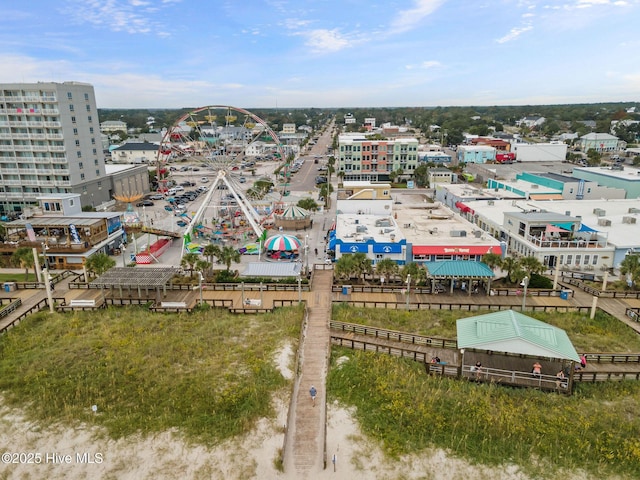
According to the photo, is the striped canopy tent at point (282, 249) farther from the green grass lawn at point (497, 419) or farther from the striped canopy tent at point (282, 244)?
the green grass lawn at point (497, 419)

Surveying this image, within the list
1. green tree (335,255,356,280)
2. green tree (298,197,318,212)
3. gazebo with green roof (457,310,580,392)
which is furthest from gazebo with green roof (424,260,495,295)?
green tree (298,197,318,212)

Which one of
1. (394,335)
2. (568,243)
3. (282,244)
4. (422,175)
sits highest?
(422,175)

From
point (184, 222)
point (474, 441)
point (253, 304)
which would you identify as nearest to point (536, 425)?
point (474, 441)

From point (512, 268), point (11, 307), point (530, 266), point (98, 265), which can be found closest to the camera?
point (11, 307)

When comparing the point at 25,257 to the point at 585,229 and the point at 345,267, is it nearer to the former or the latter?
the point at 345,267

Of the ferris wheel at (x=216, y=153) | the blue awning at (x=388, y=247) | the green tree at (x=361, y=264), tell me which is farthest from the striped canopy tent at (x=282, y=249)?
the green tree at (x=361, y=264)

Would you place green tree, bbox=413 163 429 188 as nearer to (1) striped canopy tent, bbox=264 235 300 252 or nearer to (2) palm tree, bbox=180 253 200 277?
(1) striped canopy tent, bbox=264 235 300 252

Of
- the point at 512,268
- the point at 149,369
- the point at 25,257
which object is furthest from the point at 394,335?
the point at 25,257
